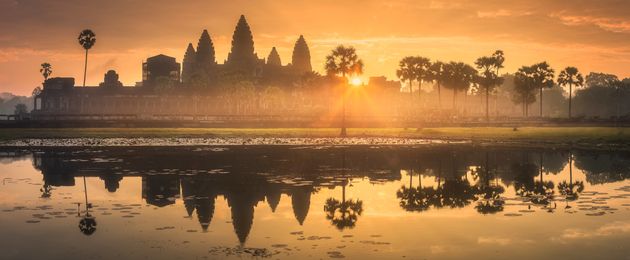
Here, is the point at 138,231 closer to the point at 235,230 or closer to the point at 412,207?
the point at 235,230

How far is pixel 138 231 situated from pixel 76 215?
11.5 ft

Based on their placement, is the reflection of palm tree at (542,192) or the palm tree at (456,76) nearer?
the reflection of palm tree at (542,192)

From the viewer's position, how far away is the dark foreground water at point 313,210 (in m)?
15.1

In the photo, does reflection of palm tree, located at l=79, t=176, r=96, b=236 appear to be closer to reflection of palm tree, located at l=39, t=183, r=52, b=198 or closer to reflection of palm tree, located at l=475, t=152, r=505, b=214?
reflection of palm tree, located at l=39, t=183, r=52, b=198

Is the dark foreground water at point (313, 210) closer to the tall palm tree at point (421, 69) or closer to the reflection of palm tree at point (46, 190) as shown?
the reflection of palm tree at point (46, 190)

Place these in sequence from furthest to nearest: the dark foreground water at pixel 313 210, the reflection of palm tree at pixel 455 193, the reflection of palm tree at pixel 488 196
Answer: the reflection of palm tree at pixel 455 193
the reflection of palm tree at pixel 488 196
the dark foreground water at pixel 313 210

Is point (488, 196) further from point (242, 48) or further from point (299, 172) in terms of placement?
point (242, 48)

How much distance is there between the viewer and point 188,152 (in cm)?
4553

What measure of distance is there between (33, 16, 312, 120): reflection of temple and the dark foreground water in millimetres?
126063

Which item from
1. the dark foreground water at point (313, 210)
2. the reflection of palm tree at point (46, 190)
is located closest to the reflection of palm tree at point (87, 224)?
the dark foreground water at point (313, 210)

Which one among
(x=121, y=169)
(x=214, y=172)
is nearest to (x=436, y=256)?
(x=214, y=172)

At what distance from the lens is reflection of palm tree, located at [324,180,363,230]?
1836cm

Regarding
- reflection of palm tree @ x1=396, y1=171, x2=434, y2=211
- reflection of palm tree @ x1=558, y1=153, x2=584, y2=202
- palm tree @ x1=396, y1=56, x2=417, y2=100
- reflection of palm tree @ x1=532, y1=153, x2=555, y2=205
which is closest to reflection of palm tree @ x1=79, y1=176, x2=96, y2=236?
→ reflection of palm tree @ x1=396, y1=171, x2=434, y2=211

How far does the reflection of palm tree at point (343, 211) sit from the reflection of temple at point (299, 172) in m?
0.81
